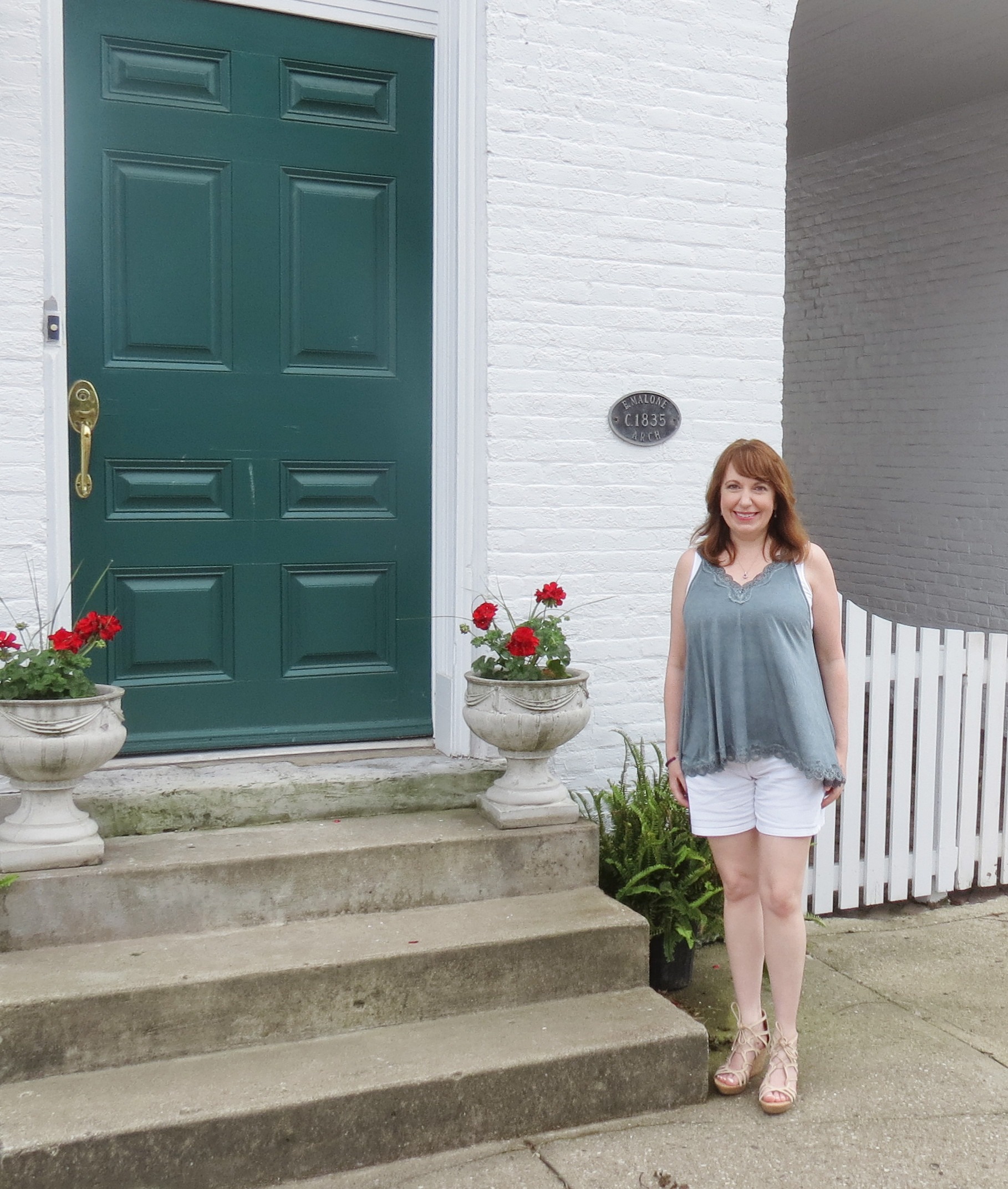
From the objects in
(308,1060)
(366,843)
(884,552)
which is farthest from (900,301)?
(308,1060)

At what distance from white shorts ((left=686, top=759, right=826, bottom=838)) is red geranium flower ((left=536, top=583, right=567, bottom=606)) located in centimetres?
75

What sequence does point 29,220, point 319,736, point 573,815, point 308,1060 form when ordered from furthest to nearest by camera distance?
1. point 319,736
2. point 573,815
3. point 29,220
4. point 308,1060

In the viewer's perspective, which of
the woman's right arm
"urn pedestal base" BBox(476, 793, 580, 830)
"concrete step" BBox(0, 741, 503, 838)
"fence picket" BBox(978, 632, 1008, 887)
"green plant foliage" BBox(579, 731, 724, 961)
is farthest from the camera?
"fence picket" BBox(978, 632, 1008, 887)

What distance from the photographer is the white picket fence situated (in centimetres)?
436

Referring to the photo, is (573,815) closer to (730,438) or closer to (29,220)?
(730,438)

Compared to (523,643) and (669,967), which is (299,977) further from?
(669,967)

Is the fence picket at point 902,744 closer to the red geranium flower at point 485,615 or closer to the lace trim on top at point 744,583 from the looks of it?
the lace trim on top at point 744,583

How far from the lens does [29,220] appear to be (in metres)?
3.38

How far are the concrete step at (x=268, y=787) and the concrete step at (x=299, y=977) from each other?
15.3 inches

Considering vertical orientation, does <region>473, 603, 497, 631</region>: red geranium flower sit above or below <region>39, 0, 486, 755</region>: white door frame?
below

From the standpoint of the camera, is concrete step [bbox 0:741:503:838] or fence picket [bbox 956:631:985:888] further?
fence picket [bbox 956:631:985:888]

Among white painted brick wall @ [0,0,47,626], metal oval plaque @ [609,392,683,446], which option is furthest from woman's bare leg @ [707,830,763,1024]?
white painted brick wall @ [0,0,47,626]

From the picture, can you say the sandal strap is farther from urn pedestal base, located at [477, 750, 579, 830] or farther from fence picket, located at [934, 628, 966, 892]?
fence picket, located at [934, 628, 966, 892]

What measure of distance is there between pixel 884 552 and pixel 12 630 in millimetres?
6037
